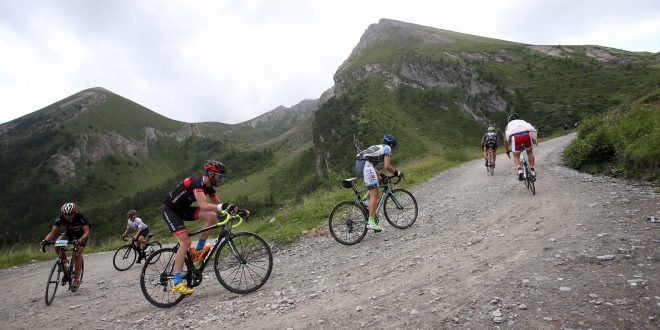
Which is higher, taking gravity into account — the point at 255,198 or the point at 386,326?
the point at 386,326

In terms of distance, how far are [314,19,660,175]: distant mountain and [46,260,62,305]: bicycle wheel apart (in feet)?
208

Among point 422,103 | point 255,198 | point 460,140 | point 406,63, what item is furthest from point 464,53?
point 255,198

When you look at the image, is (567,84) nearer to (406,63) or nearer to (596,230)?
(406,63)

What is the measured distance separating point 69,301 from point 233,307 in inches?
281

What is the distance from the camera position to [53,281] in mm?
10594

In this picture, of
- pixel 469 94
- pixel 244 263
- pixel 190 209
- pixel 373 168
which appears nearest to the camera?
pixel 244 263

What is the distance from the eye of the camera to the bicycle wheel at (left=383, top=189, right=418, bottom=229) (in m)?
10.2

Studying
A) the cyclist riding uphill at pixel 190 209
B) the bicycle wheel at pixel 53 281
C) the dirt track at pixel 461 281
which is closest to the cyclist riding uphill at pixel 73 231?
the bicycle wheel at pixel 53 281

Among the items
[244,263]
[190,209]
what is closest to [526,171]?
[244,263]

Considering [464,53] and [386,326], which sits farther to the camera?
[464,53]

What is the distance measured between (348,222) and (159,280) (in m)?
5.06

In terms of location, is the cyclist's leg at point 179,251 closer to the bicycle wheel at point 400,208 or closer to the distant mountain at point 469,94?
the bicycle wheel at point 400,208

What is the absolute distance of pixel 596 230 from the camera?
6957 millimetres

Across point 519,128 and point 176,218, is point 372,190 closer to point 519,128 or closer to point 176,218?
point 176,218
